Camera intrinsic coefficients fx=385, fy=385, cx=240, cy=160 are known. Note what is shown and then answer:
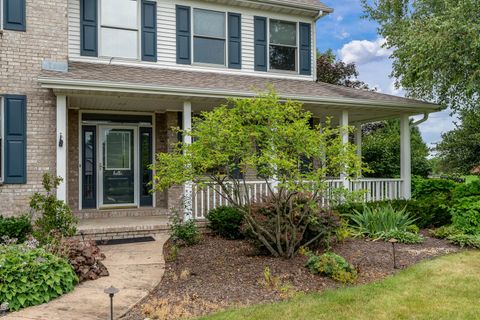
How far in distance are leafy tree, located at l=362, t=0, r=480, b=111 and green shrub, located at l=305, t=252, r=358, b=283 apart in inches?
218

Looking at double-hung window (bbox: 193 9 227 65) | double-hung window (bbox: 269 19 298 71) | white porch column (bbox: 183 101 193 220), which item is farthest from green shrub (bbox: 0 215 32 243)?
double-hung window (bbox: 269 19 298 71)

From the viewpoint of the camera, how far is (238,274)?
16.8 ft

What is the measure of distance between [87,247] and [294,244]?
2996 mm

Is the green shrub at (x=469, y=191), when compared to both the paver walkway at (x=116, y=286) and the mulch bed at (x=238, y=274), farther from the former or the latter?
the paver walkway at (x=116, y=286)

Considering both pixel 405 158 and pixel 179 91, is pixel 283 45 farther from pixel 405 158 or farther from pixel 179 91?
pixel 405 158

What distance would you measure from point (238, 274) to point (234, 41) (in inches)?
274

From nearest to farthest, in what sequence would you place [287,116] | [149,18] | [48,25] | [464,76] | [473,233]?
[287,116], [473,233], [48,25], [464,76], [149,18]

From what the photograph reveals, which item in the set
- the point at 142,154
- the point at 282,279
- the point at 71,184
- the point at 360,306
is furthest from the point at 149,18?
the point at 360,306

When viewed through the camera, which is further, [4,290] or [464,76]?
[464,76]

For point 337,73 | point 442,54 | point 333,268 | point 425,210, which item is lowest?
point 333,268

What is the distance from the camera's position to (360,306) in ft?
13.2

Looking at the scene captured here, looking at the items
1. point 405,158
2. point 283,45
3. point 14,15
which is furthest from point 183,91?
point 405,158

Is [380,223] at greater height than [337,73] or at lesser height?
lesser

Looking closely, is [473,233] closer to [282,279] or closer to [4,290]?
[282,279]
